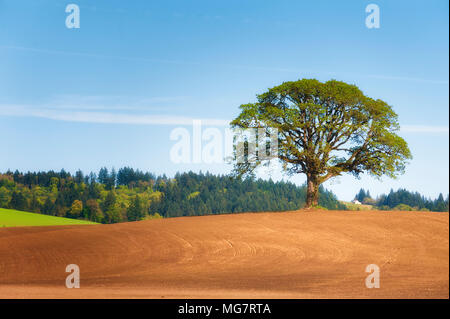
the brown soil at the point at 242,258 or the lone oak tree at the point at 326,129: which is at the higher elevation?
the lone oak tree at the point at 326,129

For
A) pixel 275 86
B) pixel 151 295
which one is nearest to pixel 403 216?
pixel 275 86

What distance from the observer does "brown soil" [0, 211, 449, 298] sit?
17.0 m

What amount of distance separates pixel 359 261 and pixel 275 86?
24.9m

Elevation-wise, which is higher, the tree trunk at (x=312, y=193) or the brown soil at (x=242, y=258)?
the tree trunk at (x=312, y=193)

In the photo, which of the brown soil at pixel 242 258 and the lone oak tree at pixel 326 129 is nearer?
the brown soil at pixel 242 258

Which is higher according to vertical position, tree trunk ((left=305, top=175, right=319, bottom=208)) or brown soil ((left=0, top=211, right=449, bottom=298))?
tree trunk ((left=305, top=175, right=319, bottom=208))

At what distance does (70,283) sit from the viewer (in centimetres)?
1883

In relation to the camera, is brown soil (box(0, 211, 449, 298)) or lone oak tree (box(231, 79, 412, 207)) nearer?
brown soil (box(0, 211, 449, 298))

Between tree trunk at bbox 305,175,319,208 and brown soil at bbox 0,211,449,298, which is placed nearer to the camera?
brown soil at bbox 0,211,449,298

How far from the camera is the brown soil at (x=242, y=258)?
55.9 feet

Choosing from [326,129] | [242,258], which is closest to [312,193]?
[326,129]

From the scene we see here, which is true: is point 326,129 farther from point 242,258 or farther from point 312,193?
point 242,258
